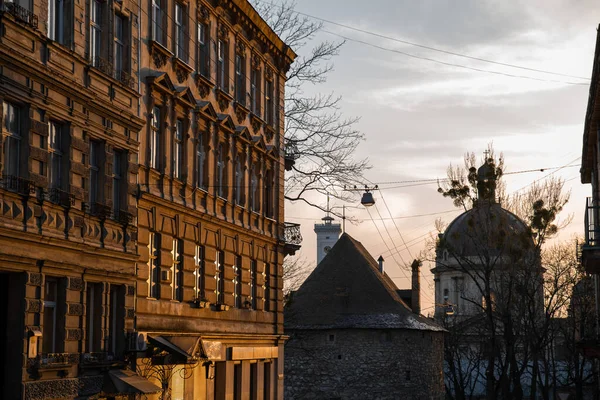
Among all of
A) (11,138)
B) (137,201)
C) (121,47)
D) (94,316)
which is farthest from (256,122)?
(11,138)

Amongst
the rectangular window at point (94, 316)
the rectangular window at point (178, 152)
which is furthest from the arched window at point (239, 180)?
the rectangular window at point (94, 316)

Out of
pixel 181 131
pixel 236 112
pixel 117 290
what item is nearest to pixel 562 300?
pixel 236 112

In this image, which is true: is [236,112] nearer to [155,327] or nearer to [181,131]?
[181,131]

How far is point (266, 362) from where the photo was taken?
35406 mm

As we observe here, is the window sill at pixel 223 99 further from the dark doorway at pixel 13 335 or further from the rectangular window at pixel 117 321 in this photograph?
the dark doorway at pixel 13 335

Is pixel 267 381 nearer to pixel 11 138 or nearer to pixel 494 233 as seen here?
pixel 11 138

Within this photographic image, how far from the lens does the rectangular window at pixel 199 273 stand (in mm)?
28314

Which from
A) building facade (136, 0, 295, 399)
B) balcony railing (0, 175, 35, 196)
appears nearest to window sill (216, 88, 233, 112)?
building facade (136, 0, 295, 399)

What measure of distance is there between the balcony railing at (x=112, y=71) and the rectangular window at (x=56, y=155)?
6.57 feet

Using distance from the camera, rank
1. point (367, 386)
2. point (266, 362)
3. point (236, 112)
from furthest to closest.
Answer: point (367, 386) → point (266, 362) → point (236, 112)

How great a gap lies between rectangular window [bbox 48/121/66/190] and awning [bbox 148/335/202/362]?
544 centimetres

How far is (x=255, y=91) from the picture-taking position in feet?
114

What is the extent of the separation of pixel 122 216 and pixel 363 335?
46.1m

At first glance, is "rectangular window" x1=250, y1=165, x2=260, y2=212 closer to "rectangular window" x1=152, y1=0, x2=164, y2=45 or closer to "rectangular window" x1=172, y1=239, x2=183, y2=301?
"rectangular window" x1=172, y1=239, x2=183, y2=301
